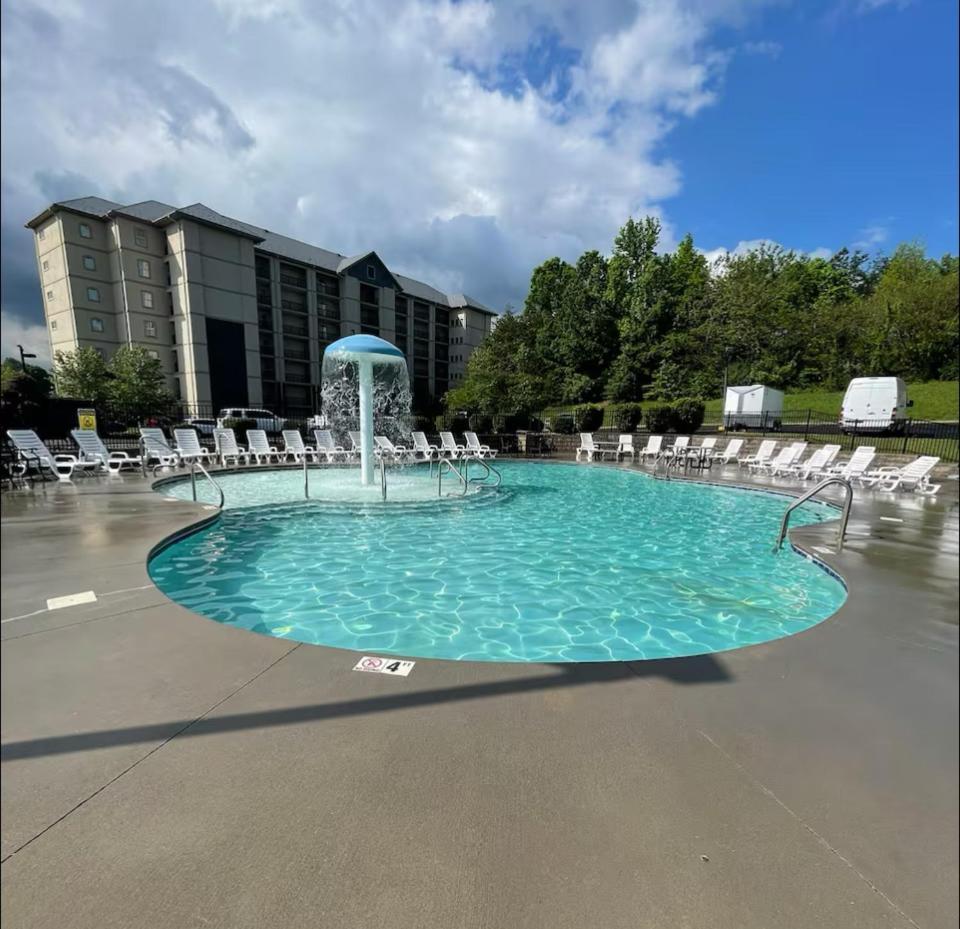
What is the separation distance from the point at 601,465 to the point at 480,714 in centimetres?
1554

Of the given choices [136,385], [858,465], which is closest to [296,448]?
[136,385]

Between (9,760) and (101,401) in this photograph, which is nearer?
(9,760)

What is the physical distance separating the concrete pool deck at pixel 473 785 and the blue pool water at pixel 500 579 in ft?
4.86

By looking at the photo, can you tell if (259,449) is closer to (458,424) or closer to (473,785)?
(458,424)

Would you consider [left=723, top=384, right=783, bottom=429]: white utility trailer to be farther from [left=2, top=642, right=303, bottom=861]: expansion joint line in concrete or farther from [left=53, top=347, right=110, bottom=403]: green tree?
[left=53, top=347, right=110, bottom=403]: green tree

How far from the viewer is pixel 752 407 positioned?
83.7ft

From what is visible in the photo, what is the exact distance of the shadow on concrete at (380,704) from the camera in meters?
1.94

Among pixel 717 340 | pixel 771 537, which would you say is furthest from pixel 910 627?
pixel 717 340

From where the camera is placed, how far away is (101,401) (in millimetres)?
26297

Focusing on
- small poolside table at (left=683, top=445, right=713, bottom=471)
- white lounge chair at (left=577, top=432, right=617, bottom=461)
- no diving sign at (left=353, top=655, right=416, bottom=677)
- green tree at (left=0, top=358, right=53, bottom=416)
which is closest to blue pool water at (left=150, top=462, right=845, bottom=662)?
no diving sign at (left=353, top=655, right=416, bottom=677)

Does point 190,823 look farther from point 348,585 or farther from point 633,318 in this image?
point 633,318

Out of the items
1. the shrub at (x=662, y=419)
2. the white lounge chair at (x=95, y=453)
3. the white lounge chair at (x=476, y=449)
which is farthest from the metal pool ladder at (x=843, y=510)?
the shrub at (x=662, y=419)

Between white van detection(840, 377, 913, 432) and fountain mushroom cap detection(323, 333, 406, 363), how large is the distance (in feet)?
62.6

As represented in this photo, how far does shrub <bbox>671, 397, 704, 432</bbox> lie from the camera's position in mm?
22391
